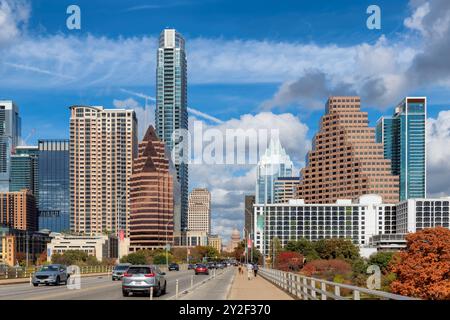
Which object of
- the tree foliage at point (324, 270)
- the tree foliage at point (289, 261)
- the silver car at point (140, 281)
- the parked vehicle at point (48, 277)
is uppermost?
the silver car at point (140, 281)

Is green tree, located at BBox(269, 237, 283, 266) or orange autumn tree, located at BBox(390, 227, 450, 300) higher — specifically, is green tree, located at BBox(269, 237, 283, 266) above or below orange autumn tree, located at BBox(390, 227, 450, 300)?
below

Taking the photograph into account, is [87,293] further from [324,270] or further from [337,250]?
[337,250]

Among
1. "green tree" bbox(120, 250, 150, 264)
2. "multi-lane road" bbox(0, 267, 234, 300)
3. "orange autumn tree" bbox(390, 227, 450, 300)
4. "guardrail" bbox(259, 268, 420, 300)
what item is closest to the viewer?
"guardrail" bbox(259, 268, 420, 300)

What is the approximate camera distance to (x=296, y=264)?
11344cm

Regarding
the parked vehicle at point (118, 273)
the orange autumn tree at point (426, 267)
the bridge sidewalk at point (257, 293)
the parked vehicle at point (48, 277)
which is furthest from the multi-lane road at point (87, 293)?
the parked vehicle at point (118, 273)

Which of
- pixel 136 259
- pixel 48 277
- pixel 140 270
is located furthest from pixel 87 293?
pixel 136 259

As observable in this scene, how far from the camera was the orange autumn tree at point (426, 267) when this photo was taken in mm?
43094

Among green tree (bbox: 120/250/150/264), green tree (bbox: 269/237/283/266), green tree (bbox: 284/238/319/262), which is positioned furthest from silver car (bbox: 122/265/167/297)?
green tree (bbox: 120/250/150/264)

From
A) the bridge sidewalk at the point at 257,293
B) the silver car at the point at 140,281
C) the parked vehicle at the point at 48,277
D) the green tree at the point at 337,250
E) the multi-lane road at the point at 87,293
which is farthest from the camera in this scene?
the green tree at the point at 337,250

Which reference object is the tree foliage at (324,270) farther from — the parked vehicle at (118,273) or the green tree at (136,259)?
the green tree at (136,259)

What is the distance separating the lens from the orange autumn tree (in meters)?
43.1

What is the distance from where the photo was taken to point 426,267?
4547 centimetres

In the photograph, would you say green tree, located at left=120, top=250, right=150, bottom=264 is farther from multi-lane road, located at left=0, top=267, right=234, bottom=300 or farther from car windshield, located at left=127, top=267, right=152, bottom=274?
car windshield, located at left=127, top=267, right=152, bottom=274
